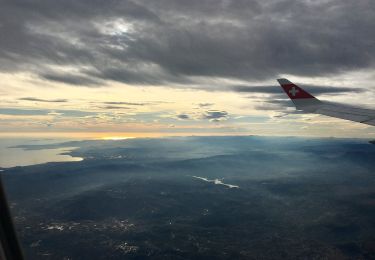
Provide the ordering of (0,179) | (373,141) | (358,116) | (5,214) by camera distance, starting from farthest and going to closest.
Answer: (358,116) < (373,141) < (5,214) < (0,179)

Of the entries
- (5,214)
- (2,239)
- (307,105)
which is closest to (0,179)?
(5,214)

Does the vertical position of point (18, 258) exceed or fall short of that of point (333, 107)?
it falls short

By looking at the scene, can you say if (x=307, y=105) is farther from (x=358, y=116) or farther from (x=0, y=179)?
(x=0, y=179)

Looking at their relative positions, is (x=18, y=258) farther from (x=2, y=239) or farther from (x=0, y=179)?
(x=0, y=179)

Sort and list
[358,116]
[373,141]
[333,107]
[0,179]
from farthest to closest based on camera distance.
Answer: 1. [333,107]
2. [358,116]
3. [373,141]
4. [0,179]

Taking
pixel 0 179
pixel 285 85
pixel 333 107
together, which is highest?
pixel 285 85

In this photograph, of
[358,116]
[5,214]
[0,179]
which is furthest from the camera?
[358,116]

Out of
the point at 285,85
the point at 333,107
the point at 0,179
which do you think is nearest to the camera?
the point at 0,179

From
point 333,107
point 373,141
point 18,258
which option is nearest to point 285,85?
point 333,107

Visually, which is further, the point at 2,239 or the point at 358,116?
the point at 358,116
